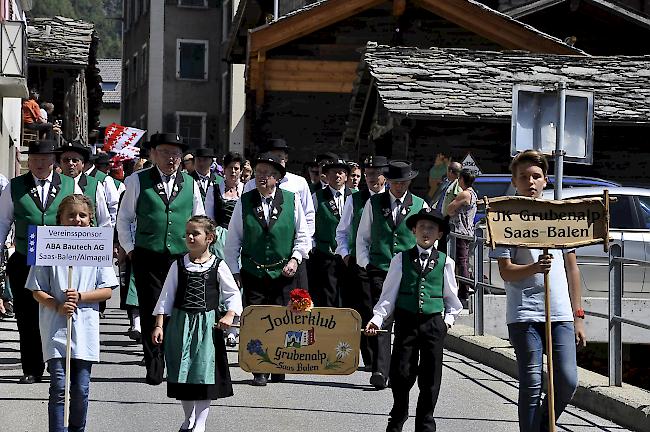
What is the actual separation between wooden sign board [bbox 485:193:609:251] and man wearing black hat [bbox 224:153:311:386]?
12.5 ft

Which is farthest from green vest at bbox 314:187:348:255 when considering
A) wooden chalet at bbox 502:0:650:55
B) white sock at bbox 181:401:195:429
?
wooden chalet at bbox 502:0:650:55

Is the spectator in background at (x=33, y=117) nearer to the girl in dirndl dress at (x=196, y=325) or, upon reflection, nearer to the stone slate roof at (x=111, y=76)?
the girl in dirndl dress at (x=196, y=325)

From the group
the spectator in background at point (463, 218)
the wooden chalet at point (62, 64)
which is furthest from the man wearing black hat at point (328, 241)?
the wooden chalet at point (62, 64)

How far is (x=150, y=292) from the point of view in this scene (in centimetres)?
1158

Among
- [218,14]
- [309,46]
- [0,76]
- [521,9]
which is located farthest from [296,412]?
[218,14]

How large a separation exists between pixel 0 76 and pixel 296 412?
1418 centimetres

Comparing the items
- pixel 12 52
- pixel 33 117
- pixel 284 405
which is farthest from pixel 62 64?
pixel 284 405

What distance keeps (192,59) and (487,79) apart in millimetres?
37044

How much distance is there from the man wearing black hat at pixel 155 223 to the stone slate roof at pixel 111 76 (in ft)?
261

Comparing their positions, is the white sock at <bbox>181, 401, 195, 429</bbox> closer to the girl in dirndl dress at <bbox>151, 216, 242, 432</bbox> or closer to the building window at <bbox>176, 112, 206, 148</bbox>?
the girl in dirndl dress at <bbox>151, 216, 242, 432</bbox>

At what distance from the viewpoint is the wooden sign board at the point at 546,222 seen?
26.3 ft

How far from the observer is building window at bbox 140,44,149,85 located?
200 feet

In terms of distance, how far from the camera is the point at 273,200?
11.8 m

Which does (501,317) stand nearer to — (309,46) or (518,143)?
(518,143)
